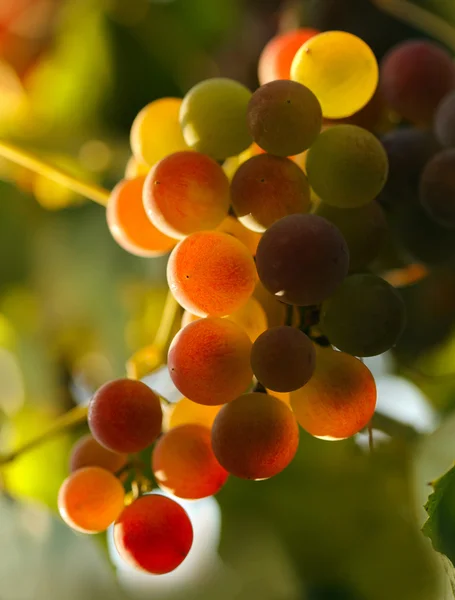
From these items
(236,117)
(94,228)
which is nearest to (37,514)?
(94,228)

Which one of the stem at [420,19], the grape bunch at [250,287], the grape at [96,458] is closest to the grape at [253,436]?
the grape bunch at [250,287]

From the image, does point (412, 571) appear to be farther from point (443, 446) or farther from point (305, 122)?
point (305, 122)

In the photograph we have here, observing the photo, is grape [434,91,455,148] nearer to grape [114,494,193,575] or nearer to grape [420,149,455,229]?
grape [420,149,455,229]

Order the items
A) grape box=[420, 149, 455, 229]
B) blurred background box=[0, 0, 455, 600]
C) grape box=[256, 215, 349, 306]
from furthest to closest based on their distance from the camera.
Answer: blurred background box=[0, 0, 455, 600] < grape box=[420, 149, 455, 229] < grape box=[256, 215, 349, 306]

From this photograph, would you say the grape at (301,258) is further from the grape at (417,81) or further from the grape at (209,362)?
the grape at (417,81)

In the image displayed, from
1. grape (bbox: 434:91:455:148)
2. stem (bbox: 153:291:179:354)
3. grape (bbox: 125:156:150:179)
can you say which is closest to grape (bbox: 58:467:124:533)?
stem (bbox: 153:291:179:354)

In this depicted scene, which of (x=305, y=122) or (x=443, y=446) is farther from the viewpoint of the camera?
(x=443, y=446)
